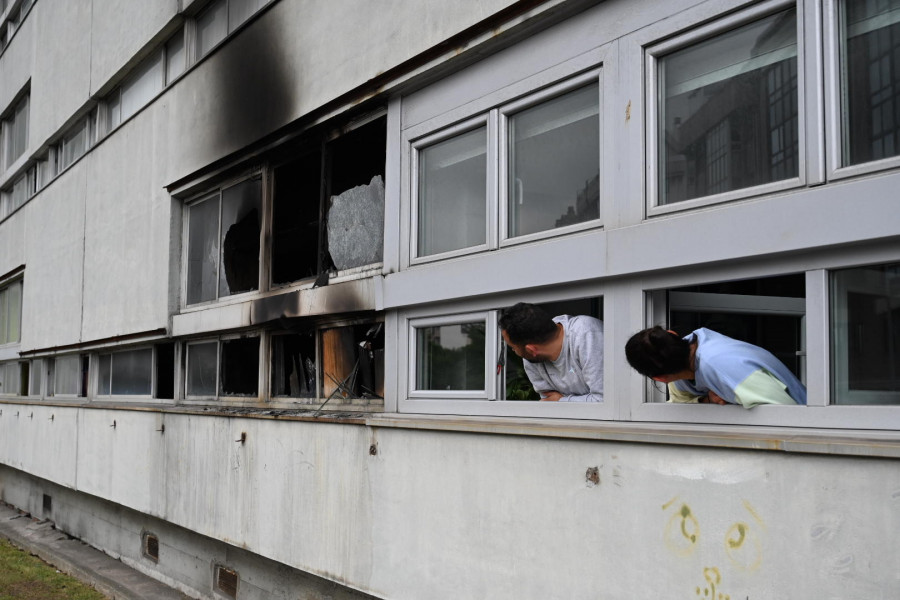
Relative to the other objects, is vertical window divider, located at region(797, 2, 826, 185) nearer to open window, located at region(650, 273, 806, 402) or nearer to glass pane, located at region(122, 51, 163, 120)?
open window, located at region(650, 273, 806, 402)

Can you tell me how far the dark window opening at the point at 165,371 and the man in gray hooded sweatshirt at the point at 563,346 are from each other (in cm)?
606

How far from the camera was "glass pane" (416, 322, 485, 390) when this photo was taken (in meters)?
5.23

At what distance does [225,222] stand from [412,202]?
11.0 ft

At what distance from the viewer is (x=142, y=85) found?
10656 millimetres

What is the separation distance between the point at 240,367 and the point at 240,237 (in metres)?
1.25

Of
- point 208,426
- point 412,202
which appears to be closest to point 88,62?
point 208,426

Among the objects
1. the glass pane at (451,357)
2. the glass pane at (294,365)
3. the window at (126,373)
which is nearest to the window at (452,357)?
the glass pane at (451,357)

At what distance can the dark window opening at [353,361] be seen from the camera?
6352 mm

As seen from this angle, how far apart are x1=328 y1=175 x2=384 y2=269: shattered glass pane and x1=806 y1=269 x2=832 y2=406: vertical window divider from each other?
138 inches

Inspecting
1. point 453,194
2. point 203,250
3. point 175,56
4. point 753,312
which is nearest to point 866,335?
point 753,312

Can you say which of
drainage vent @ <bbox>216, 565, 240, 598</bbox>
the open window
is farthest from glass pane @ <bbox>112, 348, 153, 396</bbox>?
the open window

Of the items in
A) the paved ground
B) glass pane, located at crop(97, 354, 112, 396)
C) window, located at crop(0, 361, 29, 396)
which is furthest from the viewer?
window, located at crop(0, 361, 29, 396)

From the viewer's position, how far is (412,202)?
5793 mm

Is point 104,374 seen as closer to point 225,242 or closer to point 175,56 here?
point 225,242
